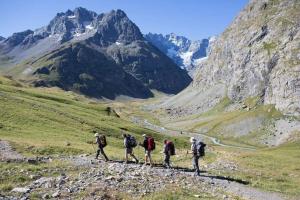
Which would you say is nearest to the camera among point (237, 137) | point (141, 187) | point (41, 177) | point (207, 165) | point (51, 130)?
point (141, 187)

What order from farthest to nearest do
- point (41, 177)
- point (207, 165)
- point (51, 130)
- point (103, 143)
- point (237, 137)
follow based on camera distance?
point (237, 137) < point (51, 130) < point (207, 165) < point (103, 143) < point (41, 177)

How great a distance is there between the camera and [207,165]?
56.0m

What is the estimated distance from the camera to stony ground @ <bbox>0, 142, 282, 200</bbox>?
31859mm

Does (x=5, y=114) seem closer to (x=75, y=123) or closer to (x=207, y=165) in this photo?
(x=75, y=123)

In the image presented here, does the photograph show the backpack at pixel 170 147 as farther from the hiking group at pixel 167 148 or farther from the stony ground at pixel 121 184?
the stony ground at pixel 121 184

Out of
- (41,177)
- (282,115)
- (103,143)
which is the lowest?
(41,177)

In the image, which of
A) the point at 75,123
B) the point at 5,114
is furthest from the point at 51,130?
the point at 75,123

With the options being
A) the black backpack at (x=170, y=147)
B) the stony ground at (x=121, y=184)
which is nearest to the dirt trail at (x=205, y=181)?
the stony ground at (x=121, y=184)

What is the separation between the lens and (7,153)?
47344 millimetres

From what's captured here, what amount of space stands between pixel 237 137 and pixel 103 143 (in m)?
148

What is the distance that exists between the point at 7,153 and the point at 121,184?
18.3 m

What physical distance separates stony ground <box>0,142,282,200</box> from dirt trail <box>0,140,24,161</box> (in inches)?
116

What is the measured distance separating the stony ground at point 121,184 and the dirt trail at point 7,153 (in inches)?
116

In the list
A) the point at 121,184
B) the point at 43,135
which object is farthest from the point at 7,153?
the point at 43,135
